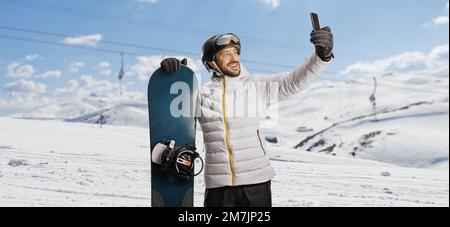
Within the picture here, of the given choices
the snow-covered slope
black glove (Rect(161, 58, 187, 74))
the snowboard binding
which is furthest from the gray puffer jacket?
the snow-covered slope

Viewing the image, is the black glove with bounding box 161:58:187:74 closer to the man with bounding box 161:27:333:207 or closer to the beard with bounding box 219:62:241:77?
the man with bounding box 161:27:333:207

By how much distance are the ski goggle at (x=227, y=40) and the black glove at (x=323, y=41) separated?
58 centimetres

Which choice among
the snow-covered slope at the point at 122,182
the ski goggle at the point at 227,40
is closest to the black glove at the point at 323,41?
the ski goggle at the point at 227,40

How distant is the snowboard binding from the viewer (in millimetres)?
3004

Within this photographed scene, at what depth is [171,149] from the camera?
3.05 meters

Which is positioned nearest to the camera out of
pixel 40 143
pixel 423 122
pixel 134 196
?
pixel 134 196

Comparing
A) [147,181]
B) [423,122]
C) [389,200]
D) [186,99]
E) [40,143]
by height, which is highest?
[423,122]

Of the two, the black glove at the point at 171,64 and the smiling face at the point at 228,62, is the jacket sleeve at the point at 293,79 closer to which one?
the smiling face at the point at 228,62

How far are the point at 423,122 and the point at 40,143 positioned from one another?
35179 millimetres

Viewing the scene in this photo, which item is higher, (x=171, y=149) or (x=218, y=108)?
(x=218, y=108)

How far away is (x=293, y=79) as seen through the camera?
3025 millimetres

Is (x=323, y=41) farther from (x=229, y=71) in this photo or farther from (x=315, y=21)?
(x=229, y=71)
